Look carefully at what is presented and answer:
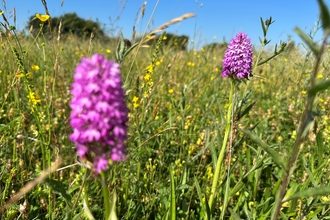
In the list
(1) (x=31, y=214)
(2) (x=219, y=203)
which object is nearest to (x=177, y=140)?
(2) (x=219, y=203)

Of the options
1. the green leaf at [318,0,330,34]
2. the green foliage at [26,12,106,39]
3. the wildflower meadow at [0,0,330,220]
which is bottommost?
the wildflower meadow at [0,0,330,220]

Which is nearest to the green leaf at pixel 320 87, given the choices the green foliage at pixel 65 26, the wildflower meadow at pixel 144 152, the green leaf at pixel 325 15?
the wildflower meadow at pixel 144 152

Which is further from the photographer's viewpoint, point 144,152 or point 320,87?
point 144,152

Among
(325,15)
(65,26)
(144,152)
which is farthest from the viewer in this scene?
(65,26)

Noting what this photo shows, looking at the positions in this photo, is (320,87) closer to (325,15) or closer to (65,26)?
(325,15)

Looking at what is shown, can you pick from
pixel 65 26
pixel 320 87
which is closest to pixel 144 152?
pixel 320 87

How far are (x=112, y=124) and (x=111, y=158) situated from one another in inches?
4.5

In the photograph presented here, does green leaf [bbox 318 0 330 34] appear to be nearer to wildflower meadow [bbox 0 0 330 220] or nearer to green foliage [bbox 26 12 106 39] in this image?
wildflower meadow [bbox 0 0 330 220]

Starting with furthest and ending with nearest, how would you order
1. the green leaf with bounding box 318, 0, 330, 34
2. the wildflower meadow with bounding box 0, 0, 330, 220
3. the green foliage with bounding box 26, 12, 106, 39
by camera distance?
the green foliage with bounding box 26, 12, 106, 39, the wildflower meadow with bounding box 0, 0, 330, 220, the green leaf with bounding box 318, 0, 330, 34

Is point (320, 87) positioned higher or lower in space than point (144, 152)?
higher

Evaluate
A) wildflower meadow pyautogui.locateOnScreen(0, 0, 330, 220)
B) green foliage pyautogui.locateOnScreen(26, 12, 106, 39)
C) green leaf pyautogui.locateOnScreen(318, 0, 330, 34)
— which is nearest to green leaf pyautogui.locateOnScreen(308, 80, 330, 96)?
wildflower meadow pyautogui.locateOnScreen(0, 0, 330, 220)

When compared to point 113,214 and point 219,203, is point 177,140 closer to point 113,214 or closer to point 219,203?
point 219,203

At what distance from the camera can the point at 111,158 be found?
96 cm

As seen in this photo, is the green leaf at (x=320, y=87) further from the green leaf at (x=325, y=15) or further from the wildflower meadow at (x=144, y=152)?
the green leaf at (x=325, y=15)
